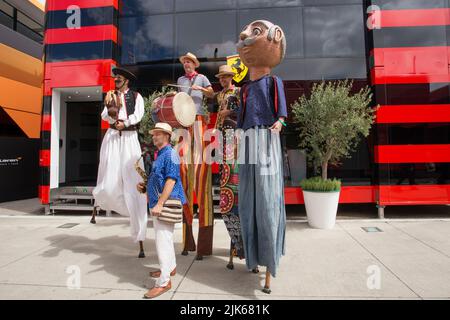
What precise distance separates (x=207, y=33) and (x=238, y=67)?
3.78 feet

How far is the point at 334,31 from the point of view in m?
6.00

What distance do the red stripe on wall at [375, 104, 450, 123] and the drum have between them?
165 inches

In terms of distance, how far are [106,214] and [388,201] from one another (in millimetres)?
5795

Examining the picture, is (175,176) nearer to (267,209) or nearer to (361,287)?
(267,209)

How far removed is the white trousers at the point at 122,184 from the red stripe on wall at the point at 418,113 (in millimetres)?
4820

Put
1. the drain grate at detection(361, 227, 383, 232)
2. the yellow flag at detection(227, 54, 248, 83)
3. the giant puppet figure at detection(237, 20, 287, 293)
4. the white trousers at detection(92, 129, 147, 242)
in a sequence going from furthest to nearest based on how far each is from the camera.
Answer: the yellow flag at detection(227, 54, 248, 83) → the drain grate at detection(361, 227, 383, 232) → the white trousers at detection(92, 129, 147, 242) → the giant puppet figure at detection(237, 20, 287, 293)

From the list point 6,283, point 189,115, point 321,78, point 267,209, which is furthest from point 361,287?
point 321,78

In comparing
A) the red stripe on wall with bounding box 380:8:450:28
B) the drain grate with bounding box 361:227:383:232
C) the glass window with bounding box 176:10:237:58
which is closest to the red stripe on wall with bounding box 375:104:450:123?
the red stripe on wall with bounding box 380:8:450:28

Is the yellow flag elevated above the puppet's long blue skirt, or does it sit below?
above

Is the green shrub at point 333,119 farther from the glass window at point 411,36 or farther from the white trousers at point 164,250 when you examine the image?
the white trousers at point 164,250

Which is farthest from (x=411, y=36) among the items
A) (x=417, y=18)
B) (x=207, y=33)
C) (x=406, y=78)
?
(x=207, y=33)

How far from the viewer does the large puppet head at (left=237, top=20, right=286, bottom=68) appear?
2.85 metres

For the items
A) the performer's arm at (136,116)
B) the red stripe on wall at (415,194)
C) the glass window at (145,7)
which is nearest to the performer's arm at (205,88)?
the performer's arm at (136,116)

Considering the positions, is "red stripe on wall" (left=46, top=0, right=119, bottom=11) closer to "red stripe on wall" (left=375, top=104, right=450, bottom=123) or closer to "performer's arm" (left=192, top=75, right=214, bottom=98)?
"performer's arm" (left=192, top=75, right=214, bottom=98)
